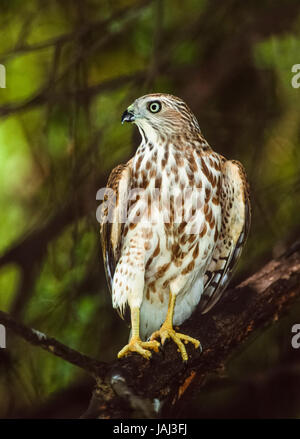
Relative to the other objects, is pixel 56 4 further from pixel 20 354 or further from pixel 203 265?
pixel 20 354

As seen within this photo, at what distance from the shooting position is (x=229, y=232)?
5.52ft

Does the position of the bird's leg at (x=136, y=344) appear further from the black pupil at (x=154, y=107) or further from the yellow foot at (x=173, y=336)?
the black pupil at (x=154, y=107)

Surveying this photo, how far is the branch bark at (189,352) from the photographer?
4.87ft

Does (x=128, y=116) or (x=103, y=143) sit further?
(x=103, y=143)

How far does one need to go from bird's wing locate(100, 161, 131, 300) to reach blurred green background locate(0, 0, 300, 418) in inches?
2.0

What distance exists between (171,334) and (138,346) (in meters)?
0.12

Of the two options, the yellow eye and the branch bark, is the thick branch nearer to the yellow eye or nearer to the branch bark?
the branch bark

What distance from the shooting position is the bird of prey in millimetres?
1585

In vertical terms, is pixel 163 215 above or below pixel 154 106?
below

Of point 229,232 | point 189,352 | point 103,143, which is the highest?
point 103,143

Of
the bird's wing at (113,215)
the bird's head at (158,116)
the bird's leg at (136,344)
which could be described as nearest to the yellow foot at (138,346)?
the bird's leg at (136,344)

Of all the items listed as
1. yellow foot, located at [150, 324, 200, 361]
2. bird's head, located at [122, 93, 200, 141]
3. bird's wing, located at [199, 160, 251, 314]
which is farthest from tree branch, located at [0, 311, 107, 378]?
bird's head, located at [122, 93, 200, 141]

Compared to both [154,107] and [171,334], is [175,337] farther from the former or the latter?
[154,107]

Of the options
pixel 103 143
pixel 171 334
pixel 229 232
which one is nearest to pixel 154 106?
pixel 103 143
